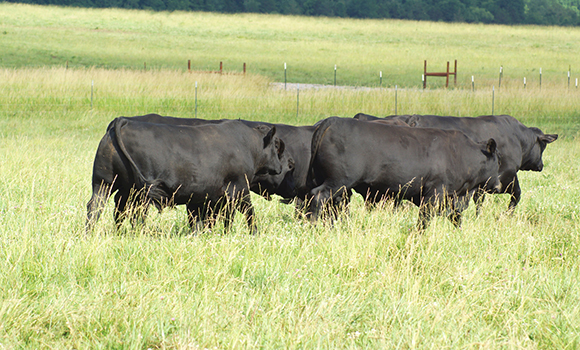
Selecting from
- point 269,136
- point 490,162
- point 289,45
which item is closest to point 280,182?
point 269,136

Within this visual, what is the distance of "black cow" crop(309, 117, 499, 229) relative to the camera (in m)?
6.34

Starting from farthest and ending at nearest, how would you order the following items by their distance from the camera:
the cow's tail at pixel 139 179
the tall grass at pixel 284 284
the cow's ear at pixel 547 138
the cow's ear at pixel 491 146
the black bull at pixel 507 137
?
the cow's ear at pixel 547 138 < the black bull at pixel 507 137 < the cow's ear at pixel 491 146 < the cow's tail at pixel 139 179 < the tall grass at pixel 284 284

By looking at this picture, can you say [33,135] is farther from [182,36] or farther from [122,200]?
[182,36]

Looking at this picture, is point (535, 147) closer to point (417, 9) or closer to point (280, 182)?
point (280, 182)

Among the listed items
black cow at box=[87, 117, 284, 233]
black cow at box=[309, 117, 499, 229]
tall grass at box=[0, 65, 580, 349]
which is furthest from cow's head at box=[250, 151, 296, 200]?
black cow at box=[87, 117, 284, 233]

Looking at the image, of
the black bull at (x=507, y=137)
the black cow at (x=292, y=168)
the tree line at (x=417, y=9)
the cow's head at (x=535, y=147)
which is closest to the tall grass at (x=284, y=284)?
the black cow at (x=292, y=168)

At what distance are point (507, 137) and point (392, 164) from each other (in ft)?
8.81

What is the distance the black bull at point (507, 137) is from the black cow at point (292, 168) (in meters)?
1.66

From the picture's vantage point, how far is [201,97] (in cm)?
1875

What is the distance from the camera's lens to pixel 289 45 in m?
52.1

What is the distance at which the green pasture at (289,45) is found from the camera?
35.8 metres

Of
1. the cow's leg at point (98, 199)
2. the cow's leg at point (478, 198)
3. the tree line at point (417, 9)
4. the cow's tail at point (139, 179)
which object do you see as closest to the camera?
the cow's tail at point (139, 179)

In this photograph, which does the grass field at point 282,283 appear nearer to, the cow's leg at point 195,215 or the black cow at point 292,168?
the cow's leg at point 195,215

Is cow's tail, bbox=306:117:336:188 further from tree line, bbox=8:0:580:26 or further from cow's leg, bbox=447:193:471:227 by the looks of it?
tree line, bbox=8:0:580:26
